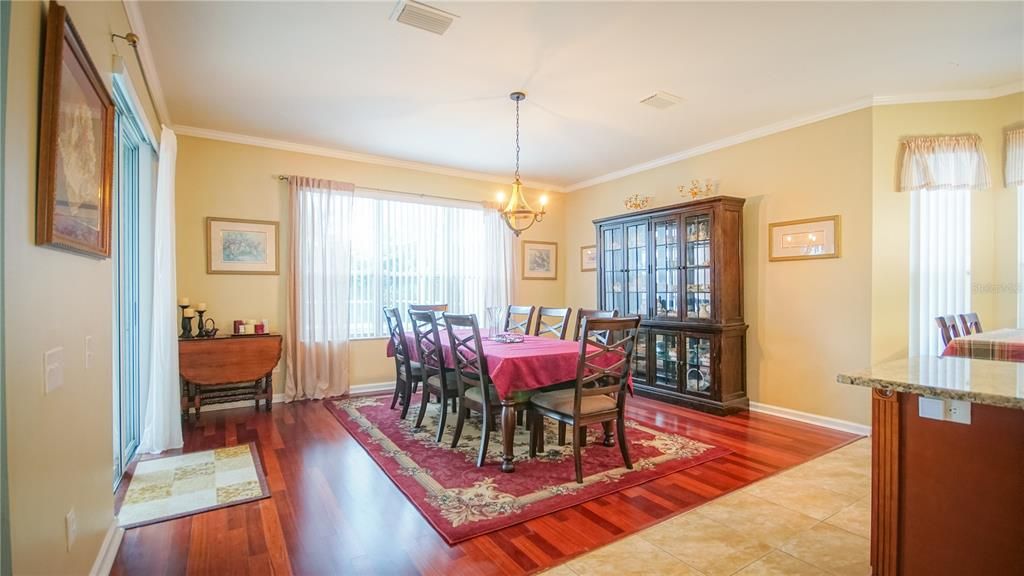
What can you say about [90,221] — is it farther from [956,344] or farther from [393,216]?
[956,344]

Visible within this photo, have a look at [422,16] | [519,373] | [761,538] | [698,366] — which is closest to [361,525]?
[519,373]

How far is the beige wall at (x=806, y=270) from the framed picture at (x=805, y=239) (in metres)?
0.05

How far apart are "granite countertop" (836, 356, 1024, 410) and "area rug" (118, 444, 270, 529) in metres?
2.96

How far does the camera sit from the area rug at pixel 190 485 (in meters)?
2.45

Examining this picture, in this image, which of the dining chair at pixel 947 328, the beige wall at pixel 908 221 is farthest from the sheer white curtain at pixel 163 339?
the beige wall at pixel 908 221

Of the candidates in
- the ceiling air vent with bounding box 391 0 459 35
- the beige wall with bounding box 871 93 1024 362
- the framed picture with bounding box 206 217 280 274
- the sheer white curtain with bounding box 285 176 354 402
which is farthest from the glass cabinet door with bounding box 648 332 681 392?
the framed picture with bounding box 206 217 280 274

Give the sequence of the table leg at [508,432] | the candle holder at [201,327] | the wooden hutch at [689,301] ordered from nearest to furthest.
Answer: the table leg at [508,432], the candle holder at [201,327], the wooden hutch at [689,301]

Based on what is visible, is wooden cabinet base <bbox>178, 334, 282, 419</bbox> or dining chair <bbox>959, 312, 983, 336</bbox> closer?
dining chair <bbox>959, 312, 983, 336</bbox>

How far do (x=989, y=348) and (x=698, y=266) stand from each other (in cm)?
225

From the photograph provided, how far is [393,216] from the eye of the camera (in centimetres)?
543

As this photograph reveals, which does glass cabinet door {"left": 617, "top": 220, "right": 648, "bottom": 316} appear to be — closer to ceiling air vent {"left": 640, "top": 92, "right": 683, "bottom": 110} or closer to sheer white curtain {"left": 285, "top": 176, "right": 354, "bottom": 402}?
ceiling air vent {"left": 640, "top": 92, "right": 683, "bottom": 110}

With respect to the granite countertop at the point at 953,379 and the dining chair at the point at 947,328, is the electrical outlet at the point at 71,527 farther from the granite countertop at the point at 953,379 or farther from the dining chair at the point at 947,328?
the dining chair at the point at 947,328

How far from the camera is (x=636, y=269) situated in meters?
5.23

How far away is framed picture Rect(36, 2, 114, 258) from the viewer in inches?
52.4
